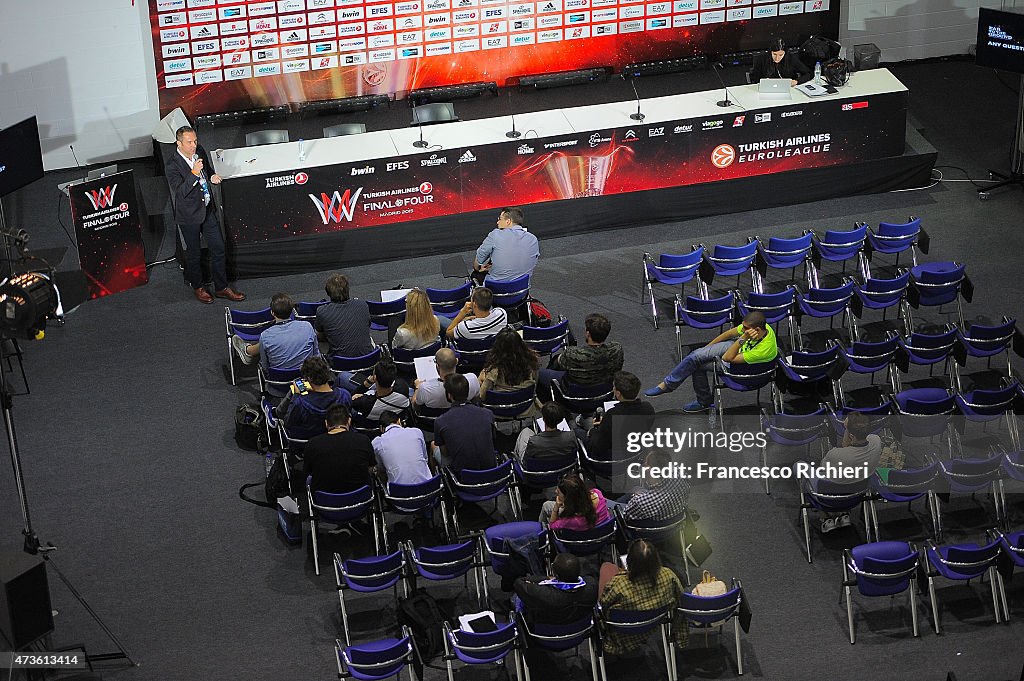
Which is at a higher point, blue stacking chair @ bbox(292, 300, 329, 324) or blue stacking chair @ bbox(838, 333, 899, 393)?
blue stacking chair @ bbox(292, 300, 329, 324)

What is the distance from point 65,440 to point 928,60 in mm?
12425

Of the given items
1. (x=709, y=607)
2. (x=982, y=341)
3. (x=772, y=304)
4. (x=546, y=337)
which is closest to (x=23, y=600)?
(x=709, y=607)

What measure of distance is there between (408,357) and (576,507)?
2.60 meters

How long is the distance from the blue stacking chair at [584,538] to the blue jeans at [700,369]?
2271 mm

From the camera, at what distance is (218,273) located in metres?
13.1

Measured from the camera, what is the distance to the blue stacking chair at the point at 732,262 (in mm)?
12469

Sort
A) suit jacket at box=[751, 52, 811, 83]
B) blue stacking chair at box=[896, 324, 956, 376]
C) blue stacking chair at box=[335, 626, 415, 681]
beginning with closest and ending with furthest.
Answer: blue stacking chair at box=[335, 626, 415, 681]
blue stacking chair at box=[896, 324, 956, 376]
suit jacket at box=[751, 52, 811, 83]

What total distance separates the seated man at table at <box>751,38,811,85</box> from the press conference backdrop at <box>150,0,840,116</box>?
2219mm

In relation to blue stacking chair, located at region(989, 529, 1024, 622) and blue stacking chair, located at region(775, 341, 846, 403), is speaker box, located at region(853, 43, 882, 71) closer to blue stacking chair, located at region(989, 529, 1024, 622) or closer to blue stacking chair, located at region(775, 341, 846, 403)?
blue stacking chair, located at region(775, 341, 846, 403)

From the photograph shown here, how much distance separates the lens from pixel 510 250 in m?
12.0

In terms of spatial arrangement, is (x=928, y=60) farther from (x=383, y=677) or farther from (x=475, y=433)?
(x=383, y=677)

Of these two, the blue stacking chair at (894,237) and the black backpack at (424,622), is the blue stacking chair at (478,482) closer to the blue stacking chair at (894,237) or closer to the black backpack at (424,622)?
the black backpack at (424,622)

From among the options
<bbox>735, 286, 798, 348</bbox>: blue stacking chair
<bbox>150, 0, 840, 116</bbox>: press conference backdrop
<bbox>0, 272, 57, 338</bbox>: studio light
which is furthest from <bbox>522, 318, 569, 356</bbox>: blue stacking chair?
<bbox>150, 0, 840, 116</bbox>: press conference backdrop
